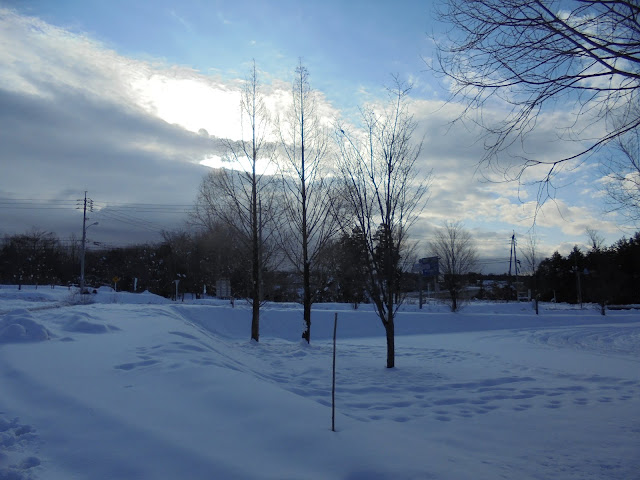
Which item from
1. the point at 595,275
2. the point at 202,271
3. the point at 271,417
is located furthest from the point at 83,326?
the point at 595,275

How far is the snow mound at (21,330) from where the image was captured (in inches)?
248

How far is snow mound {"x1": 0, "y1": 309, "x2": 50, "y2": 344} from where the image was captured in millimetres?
6287

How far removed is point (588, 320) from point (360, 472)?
1341 inches

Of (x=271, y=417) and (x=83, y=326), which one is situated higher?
(x=83, y=326)

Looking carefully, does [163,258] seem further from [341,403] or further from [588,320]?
[341,403]

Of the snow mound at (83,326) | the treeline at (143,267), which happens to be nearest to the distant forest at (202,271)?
the treeline at (143,267)

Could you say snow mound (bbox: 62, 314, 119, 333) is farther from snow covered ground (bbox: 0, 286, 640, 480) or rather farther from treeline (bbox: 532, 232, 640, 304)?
treeline (bbox: 532, 232, 640, 304)

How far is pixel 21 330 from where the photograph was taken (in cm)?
643

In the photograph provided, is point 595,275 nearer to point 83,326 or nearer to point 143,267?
point 83,326

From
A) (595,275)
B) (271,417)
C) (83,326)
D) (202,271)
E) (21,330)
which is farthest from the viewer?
(202,271)

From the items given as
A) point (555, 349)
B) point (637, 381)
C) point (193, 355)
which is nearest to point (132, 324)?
point (193, 355)

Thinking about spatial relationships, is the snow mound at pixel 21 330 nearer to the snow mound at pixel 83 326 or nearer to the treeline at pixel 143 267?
the snow mound at pixel 83 326

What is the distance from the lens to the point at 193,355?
6.55m

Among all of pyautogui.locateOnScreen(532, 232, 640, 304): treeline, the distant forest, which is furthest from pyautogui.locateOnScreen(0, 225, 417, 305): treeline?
A: pyautogui.locateOnScreen(532, 232, 640, 304): treeline
